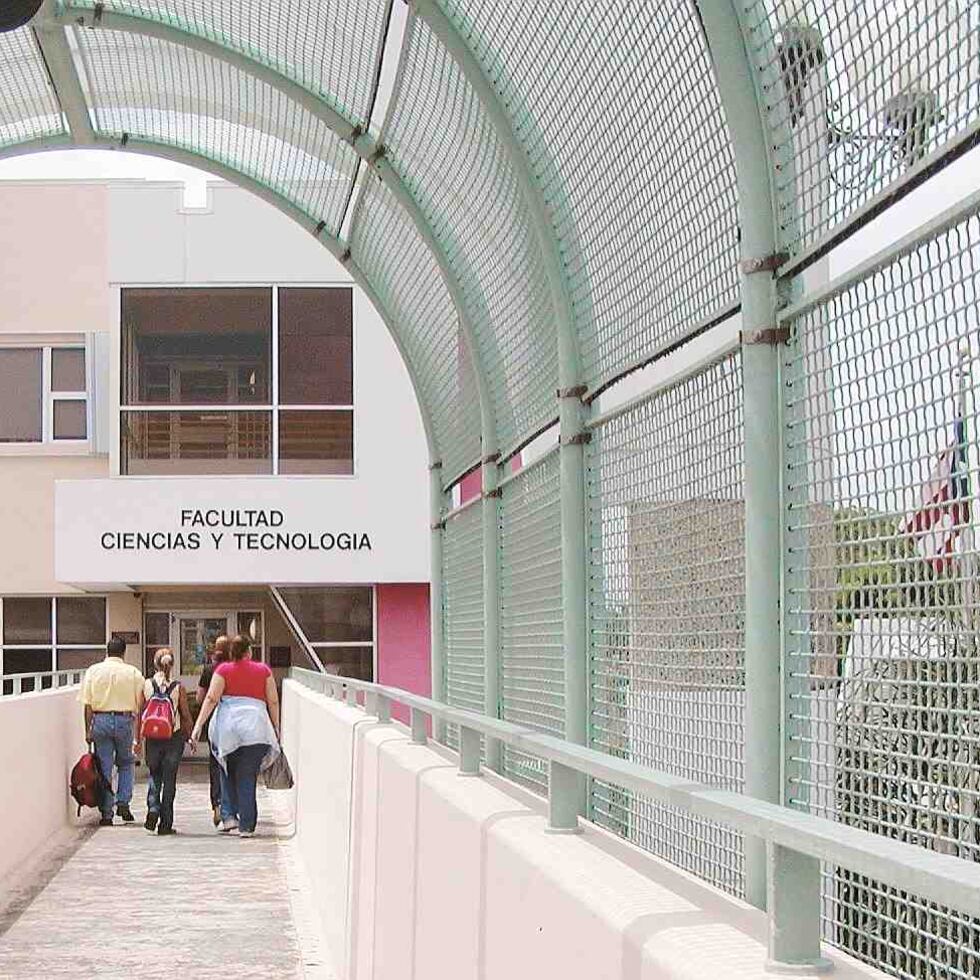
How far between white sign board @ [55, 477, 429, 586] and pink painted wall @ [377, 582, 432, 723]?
64 cm

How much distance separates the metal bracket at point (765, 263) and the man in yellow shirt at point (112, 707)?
43.1 ft

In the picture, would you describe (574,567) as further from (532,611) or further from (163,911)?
(163,911)

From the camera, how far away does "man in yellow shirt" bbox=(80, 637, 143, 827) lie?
53.6 ft

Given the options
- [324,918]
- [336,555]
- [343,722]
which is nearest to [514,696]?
[343,722]

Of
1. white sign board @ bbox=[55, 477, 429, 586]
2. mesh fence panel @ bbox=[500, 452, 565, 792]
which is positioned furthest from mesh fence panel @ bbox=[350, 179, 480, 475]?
white sign board @ bbox=[55, 477, 429, 586]

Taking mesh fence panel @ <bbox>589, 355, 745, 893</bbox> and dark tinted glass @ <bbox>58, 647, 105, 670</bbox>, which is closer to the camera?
mesh fence panel @ <bbox>589, 355, 745, 893</bbox>

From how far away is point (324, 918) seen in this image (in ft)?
33.7

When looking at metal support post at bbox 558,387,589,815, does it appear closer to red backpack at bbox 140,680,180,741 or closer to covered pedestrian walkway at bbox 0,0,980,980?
covered pedestrian walkway at bbox 0,0,980,980

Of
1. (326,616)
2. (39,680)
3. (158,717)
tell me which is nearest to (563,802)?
(158,717)

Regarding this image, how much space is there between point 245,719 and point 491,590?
8168mm

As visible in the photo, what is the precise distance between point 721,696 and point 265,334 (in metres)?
21.2

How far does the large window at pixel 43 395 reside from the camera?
2536 cm

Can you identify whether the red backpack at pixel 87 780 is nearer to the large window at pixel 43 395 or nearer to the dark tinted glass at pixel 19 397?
the large window at pixel 43 395

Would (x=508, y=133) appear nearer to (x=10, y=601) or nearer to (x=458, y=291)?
(x=458, y=291)
